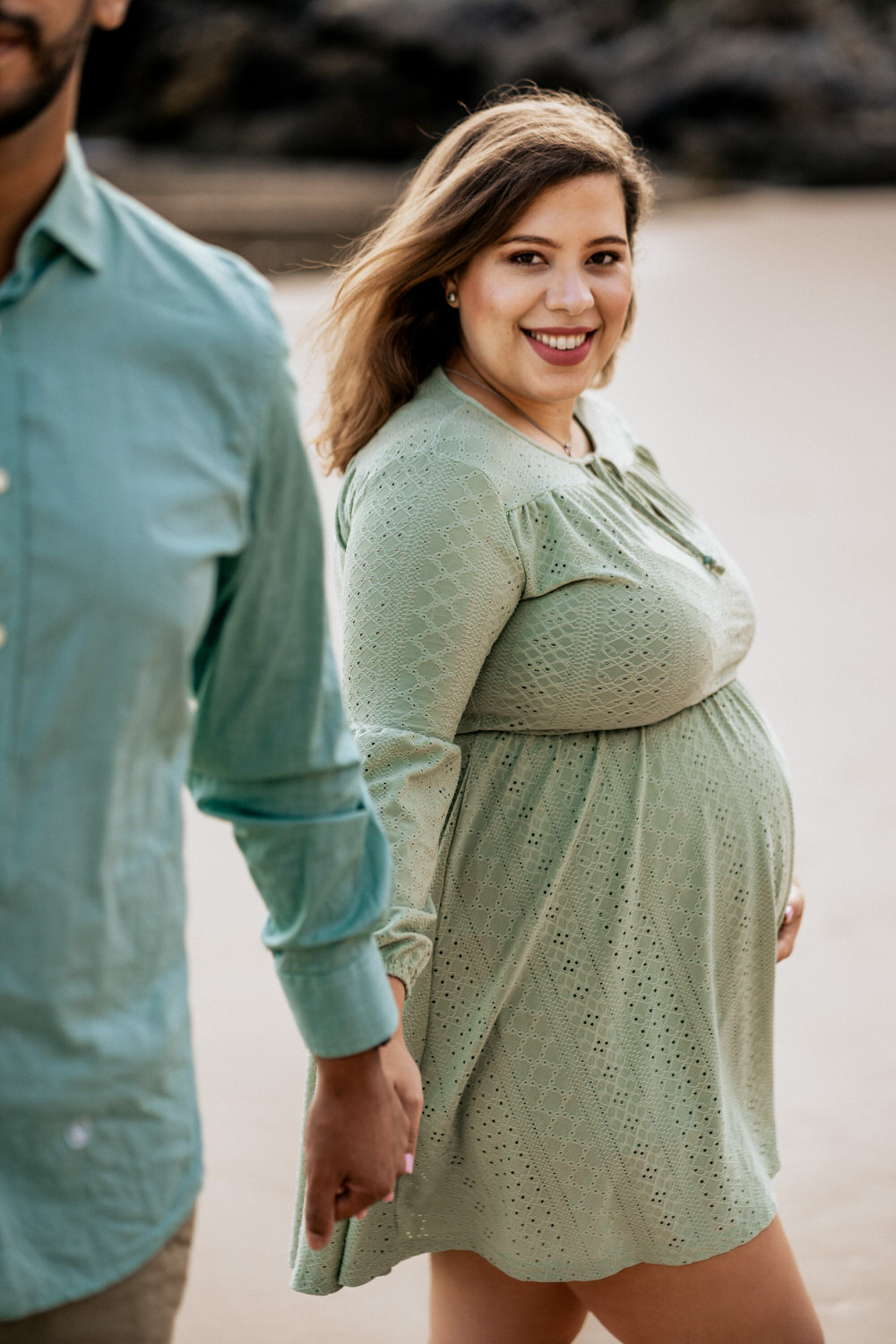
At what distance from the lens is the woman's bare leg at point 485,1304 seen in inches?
75.0

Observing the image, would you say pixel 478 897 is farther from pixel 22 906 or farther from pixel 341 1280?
pixel 22 906

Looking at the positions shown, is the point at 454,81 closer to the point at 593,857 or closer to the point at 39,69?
the point at 593,857

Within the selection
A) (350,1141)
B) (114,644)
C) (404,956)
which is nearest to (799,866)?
(404,956)

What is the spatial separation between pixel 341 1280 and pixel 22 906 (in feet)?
3.22

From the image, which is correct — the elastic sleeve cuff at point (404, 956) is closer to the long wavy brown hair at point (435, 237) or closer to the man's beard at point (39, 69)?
the long wavy brown hair at point (435, 237)

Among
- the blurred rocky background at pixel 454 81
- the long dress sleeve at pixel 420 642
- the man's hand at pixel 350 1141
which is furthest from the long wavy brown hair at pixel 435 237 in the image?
the blurred rocky background at pixel 454 81

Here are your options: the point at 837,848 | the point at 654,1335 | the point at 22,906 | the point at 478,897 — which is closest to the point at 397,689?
the point at 478,897

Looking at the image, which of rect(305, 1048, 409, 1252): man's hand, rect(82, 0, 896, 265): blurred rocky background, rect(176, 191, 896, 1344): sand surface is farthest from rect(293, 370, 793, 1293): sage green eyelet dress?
rect(82, 0, 896, 265): blurred rocky background

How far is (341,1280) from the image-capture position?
5.75 ft

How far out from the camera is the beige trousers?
3.30 feet

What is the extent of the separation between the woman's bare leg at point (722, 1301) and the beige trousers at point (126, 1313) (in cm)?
79

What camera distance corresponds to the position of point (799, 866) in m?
4.32

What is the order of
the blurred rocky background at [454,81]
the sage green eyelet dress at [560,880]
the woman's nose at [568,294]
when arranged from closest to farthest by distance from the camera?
1. the sage green eyelet dress at [560,880]
2. the woman's nose at [568,294]
3. the blurred rocky background at [454,81]

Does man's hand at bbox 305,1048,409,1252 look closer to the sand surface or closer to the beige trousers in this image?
the beige trousers
